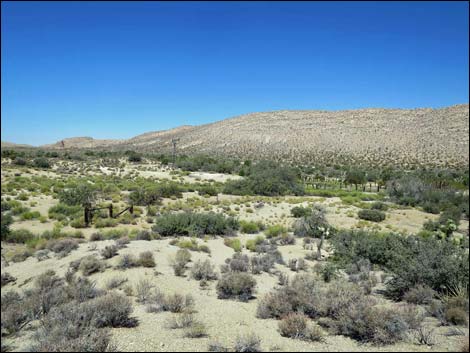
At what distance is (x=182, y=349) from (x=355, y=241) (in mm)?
10428

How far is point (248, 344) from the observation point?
583 centimetres

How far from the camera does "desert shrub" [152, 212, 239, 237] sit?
56.5 feet

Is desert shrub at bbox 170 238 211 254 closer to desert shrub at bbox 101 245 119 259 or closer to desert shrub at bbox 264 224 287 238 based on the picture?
desert shrub at bbox 101 245 119 259

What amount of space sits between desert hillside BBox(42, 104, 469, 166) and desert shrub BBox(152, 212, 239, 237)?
62722 millimetres

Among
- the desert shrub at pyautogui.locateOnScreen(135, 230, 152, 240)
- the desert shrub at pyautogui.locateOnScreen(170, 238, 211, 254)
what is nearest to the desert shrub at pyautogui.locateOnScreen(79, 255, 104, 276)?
the desert shrub at pyautogui.locateOnScreen(170, 238, 211, 254)

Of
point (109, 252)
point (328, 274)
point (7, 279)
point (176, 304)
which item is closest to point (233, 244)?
point (328, 274)

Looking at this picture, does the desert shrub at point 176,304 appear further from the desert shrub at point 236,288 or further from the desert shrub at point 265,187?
the desert shrub at point 265,187

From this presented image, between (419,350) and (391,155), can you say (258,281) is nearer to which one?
(419,350)

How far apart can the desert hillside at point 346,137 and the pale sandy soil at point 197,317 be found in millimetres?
70705

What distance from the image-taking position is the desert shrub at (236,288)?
8.95m

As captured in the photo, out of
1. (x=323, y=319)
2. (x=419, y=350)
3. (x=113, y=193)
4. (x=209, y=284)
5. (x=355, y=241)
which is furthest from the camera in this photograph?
(x=113, y=193)

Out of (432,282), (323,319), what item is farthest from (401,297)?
(323,319)

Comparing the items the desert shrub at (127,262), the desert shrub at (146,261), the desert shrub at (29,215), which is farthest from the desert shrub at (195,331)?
the desert shrub at (29,215)

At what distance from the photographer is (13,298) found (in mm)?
7355
